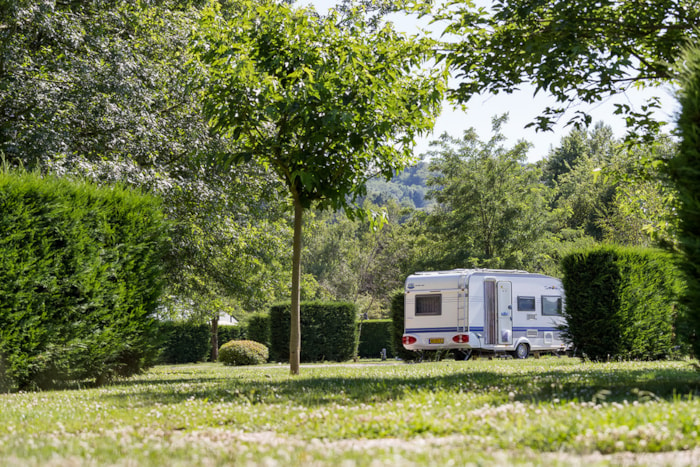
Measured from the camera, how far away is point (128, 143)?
14.6m

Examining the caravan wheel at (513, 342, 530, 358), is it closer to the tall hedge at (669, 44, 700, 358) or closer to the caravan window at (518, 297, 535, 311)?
the caravan window at (518, 297, 535, 311)

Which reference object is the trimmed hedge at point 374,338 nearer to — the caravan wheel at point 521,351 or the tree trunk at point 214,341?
the tree trunk at point 214,341

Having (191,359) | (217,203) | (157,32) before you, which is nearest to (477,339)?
(217,203)

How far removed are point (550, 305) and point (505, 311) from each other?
7.30 ft

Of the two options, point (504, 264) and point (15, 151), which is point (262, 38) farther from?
point (504, 264)

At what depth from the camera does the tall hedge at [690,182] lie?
6.15 metres

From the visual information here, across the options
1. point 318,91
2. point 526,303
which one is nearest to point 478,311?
point 526,303

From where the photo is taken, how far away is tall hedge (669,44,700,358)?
6148 mm

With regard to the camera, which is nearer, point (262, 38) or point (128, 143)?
point (262, 38)

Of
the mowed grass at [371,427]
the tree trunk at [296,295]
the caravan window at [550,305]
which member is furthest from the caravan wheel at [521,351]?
the mowed grass at [371,427]

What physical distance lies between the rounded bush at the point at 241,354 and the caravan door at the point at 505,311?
8508mm

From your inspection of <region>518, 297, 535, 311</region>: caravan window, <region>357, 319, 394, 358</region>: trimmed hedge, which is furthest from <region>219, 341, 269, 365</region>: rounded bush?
<region>518, 297, 535, 311</region>: caravan window

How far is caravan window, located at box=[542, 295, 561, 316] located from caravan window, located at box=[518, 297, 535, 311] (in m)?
0.55

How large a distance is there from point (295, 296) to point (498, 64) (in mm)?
4667
